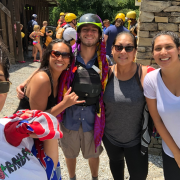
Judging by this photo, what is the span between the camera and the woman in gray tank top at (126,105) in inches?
74.4

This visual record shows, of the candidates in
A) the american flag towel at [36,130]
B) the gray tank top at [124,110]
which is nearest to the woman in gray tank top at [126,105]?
the gray tank top at [124,110]

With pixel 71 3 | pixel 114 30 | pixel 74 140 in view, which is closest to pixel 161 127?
pixel 74 140

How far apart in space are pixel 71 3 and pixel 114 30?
15.4 m

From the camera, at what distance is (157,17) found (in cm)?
282

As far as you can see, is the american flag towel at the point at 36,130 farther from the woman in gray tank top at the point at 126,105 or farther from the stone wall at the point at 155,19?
the stone wall at the point at 155,19

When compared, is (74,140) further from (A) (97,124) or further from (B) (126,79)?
(B) (126,79)

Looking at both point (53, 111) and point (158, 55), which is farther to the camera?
point (53, 111)

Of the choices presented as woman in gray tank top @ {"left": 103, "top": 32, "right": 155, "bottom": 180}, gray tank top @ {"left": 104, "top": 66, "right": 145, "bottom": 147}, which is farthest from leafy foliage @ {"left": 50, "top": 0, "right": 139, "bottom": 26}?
gray tank top @ {"left": 104, "top": 66, "right": 145, "bottom": 147}

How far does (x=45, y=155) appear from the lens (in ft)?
3.60

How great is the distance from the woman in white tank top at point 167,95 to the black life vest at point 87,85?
53 centimetres

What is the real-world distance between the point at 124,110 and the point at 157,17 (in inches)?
68.3

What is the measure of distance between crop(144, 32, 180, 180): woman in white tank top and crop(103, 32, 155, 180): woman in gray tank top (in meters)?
0.17

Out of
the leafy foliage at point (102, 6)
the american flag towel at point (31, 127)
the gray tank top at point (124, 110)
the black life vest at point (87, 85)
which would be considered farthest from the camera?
the leafy foliage at point (102, 6)

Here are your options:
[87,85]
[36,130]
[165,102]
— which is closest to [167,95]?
[165,102]
